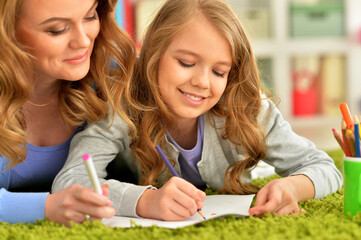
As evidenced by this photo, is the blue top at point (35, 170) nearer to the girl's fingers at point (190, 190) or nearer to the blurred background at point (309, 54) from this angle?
the girl's fingers at point (190, 190)

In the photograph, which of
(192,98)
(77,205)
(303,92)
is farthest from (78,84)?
(303,92)

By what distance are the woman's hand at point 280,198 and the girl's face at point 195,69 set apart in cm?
26

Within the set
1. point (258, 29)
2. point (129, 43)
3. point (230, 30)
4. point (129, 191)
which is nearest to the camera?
point (129, 191)

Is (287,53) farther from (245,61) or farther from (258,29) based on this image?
(245,61)

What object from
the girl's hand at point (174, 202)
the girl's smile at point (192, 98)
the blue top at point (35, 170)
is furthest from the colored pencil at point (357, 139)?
the blue top at point (35, 170)

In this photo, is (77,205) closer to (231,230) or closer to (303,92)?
(231,230)

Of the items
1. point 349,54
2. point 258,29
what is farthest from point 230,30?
point 349,54

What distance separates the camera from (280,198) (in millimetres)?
960

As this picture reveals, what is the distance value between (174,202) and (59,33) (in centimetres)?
A: 43

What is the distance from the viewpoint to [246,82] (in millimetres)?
1201

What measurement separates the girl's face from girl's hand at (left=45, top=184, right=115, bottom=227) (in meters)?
0.34

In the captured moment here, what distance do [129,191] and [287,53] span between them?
8.37ft

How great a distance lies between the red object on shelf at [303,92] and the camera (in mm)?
3430

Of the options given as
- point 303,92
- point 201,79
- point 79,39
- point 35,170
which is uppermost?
point 79,39
